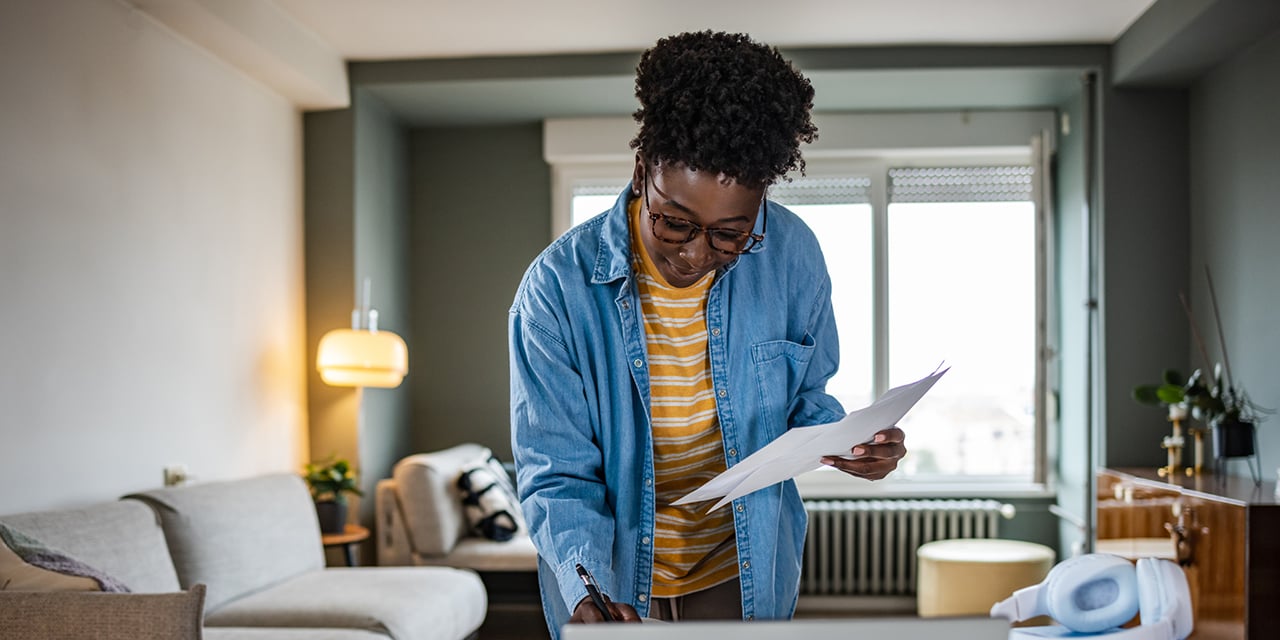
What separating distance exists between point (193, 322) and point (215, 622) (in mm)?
1185

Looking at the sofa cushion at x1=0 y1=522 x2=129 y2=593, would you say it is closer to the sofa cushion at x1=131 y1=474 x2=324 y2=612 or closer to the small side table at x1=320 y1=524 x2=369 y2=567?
the sofa cushion at x1=131 y1=474 x2=324 y2=612

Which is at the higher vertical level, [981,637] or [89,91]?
[89,91]

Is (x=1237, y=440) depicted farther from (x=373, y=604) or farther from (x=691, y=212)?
(x=691, y=212)

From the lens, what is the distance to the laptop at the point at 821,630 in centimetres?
67

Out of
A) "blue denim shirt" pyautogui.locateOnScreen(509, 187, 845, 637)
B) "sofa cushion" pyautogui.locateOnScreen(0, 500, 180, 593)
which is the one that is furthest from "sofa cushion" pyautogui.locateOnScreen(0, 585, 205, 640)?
"blue denim shirt" pyautogui.locateOnScreen(509, 187, 845, 637)

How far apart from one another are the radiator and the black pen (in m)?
4.24

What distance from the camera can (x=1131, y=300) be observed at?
189 inches

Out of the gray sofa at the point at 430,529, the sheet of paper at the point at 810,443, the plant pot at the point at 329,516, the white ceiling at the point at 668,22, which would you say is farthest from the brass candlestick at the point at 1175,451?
the sheet of paper at the point at 810,443

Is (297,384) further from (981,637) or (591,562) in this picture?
(981,637)

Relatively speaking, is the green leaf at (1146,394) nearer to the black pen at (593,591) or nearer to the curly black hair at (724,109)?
the curly black hair at (724,109)

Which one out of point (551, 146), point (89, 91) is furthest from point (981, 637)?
point (551, 146)

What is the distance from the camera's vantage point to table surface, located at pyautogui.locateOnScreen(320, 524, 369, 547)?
4.39 metres

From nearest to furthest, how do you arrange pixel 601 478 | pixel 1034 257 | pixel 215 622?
pixel 601 478 → pixel 215 622 → pixel 1034 257

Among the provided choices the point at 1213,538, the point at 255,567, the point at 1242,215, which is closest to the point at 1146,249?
the point at 1242,215
